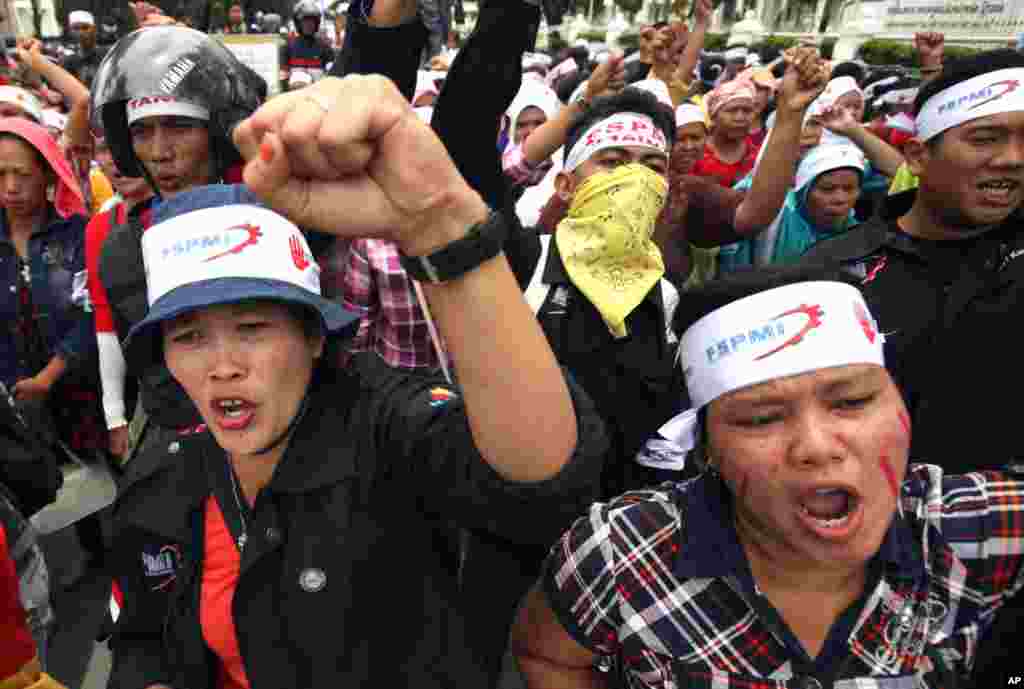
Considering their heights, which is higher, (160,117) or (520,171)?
(160,117)

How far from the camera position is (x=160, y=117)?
2416 mm

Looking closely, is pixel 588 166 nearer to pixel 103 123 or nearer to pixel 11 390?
pixel 103 123

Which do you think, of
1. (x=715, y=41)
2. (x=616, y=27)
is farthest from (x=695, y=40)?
Result: (x=616, y=27)

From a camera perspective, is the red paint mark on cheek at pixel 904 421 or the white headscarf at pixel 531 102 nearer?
the red paint mark on cheek at pixel 904 421

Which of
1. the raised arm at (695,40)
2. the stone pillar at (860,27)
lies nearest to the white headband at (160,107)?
the raised arm at (695,40)

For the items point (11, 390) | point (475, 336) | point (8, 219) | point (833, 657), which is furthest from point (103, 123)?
point (833, 657)

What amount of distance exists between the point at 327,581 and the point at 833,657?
3.15ft

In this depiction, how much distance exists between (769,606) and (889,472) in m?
0.34

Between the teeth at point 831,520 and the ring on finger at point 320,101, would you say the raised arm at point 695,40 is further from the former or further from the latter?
the ring on finger at point 320,101

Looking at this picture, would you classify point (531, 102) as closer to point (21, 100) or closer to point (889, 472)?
point (21, 100)

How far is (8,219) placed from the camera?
3217 millimetres

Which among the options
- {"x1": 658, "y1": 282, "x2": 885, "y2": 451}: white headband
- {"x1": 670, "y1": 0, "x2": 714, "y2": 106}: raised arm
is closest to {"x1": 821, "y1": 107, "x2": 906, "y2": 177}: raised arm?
{"x1": 670, "y1": 0, "x2": 714, "y2": 106}: raised arm

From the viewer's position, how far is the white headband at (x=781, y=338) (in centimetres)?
133

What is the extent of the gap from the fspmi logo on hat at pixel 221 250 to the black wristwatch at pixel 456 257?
506mm
